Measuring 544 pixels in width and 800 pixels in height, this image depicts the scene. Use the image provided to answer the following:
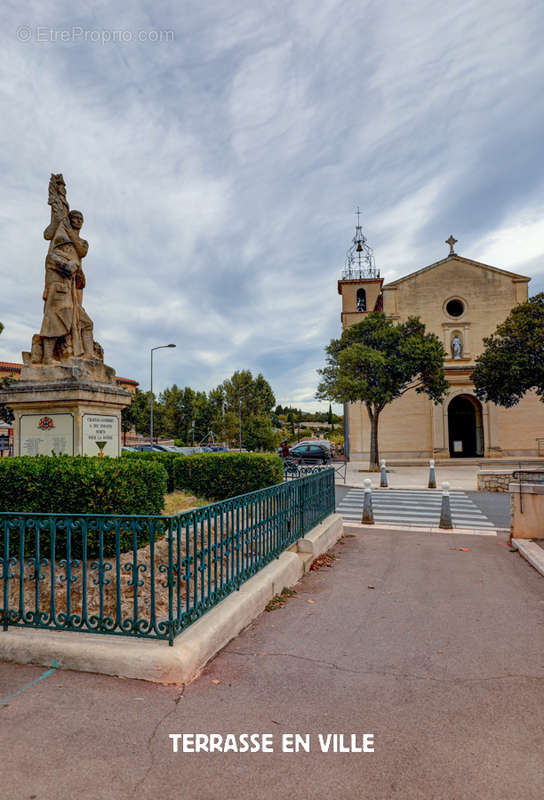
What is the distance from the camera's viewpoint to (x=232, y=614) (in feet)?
13.6

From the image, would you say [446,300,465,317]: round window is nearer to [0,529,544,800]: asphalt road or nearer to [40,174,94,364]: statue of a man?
[40,174,94,364]: statue of a man

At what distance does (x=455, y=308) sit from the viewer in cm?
3525

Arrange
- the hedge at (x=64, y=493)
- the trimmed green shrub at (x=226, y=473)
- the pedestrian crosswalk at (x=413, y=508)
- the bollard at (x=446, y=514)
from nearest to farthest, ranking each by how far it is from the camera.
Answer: the hedge at (x=64, y=493) → the bollard at (x=446, y=514) → the trimmed green shrub at (x=226, y=473) → the pedestrian crosswalk at (x=413, y=508)

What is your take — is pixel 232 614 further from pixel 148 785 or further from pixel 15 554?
pixel 15 554

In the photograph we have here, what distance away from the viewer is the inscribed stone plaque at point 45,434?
24.7 ft

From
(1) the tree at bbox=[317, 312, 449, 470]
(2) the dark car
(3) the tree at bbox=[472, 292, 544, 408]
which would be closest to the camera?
(3) the tree at bbox=[472, 292, 544, 408]

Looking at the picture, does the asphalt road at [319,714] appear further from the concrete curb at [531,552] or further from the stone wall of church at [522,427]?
the stone wall of church at [522,427]

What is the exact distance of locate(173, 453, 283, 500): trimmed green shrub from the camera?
1016cm

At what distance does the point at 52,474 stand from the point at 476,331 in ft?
113

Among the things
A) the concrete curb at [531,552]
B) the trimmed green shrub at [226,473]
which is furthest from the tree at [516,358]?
the trimmed green shrub at [226,473]

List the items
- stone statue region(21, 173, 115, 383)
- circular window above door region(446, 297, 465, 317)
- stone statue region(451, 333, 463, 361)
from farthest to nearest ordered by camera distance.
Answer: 1. circular window above door region(446, 297, 465, 317)
2. stone statue region(451, 333, 463, 361)
3. stone statue region(21, 173, 115, 383)

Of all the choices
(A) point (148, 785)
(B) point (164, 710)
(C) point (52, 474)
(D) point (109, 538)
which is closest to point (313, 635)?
(B) point (164, 710)

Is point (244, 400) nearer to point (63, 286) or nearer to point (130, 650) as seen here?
point (63, 286)

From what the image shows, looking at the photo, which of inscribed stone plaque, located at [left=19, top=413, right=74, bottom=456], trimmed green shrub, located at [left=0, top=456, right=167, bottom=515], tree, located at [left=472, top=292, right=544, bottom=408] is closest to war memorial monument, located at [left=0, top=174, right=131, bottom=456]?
inscribed stone plaque, located at [left=19, top=413, right=74, bottom=456]
